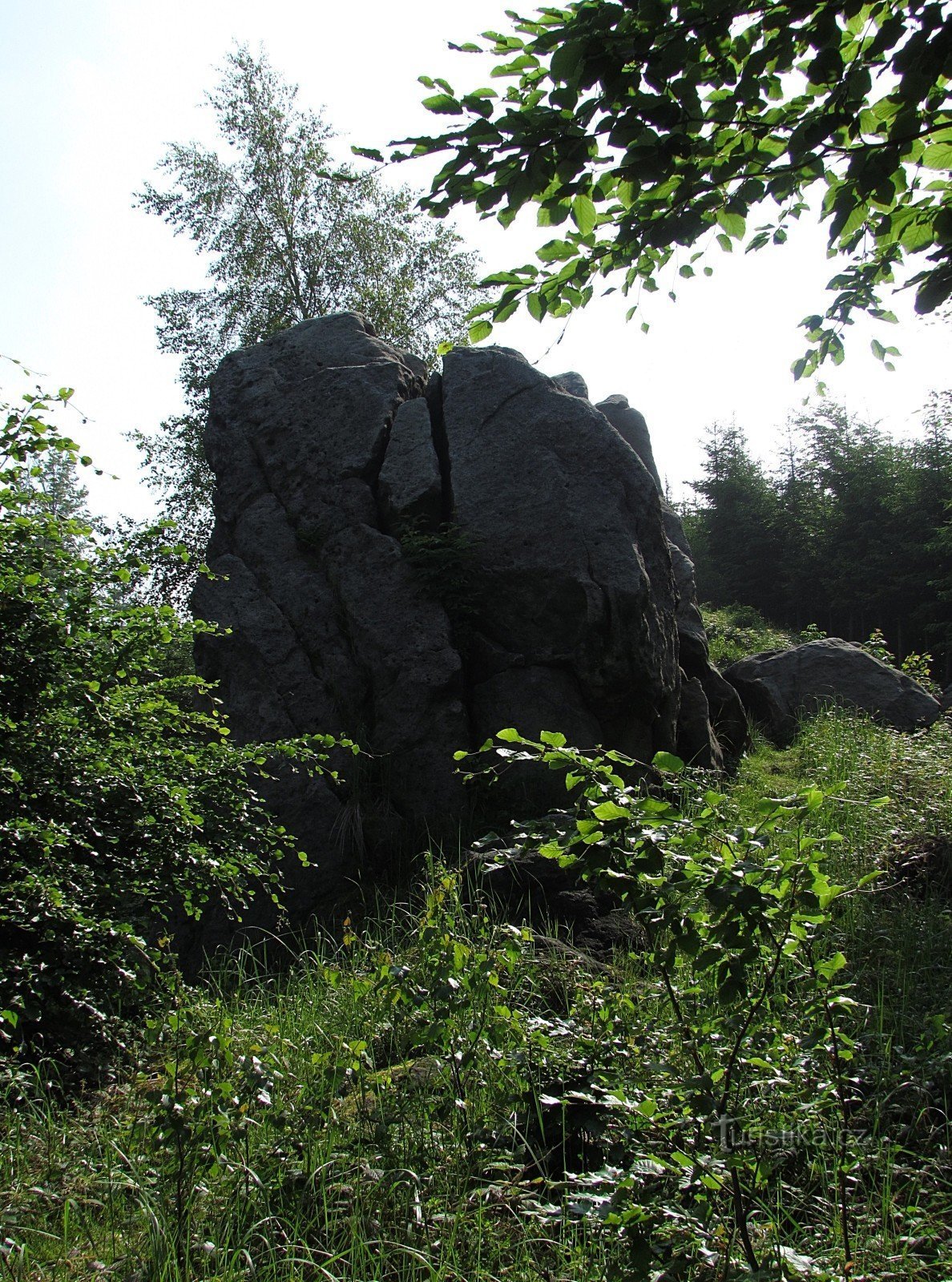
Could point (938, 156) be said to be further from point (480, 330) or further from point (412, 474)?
point (412, 474)

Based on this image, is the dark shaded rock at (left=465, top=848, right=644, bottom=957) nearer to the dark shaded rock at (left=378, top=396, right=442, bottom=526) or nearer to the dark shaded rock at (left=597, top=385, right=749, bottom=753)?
the dark shaded rock at (left=597, top=385, right=749, bottom=753)

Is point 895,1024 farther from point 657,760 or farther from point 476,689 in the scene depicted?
point 476,689

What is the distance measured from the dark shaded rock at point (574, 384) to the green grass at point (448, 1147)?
6409 millimetres

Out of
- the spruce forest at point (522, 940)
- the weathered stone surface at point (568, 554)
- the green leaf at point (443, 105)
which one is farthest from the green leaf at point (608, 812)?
Result: the weathered stone surface at point (568, 554)

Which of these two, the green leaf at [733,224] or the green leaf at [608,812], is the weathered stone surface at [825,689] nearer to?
the green leaf at [733,224]

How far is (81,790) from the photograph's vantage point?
373cm

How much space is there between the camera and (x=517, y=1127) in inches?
111

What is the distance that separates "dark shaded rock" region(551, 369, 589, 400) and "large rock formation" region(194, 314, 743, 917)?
1.83 ft

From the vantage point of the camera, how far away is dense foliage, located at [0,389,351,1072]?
338 cm

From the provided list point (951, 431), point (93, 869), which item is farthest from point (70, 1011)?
point (951, 431)

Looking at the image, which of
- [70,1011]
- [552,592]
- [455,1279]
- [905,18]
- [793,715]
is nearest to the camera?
[455,1279]

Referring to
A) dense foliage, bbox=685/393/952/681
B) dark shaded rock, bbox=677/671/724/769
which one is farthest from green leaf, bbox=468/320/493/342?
dense foliage, bbox=685/393/952/681

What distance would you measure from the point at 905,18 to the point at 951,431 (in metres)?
23.8

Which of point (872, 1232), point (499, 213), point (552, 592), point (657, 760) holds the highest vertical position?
point (499, 213)
